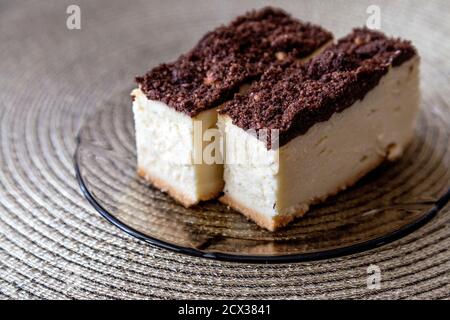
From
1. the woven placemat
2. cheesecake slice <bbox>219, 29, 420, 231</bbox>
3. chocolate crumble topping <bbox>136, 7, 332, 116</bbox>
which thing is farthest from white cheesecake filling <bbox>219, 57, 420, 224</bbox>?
the woven placemat

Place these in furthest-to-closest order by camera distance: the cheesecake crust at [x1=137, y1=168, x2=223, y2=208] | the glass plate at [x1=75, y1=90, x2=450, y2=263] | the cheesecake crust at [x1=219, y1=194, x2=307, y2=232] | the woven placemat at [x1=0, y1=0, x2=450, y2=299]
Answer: the cheesecake crust at [x1=137, y1=168, x2=223, y2=208] < the cheesecake crust at [x1=219, y1=194, x2=307, y2=232] < the glass plate at [x1=75, y1=90, x2=450, y2=263] < the woven placemat at [x1=0, y1=0, x2=450, y2=299]

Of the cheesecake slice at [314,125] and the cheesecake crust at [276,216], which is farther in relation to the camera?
the cheesecake crust at [276,216]

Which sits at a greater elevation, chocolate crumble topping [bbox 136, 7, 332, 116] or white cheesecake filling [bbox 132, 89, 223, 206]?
chocolate crumble topping [bbox 136, 7, 332, 116]

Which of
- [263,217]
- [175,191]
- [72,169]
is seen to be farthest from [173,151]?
[72,169]

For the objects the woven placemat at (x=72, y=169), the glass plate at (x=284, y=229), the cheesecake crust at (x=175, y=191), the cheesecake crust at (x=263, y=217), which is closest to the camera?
the woven placemat at (x=72, y=169)

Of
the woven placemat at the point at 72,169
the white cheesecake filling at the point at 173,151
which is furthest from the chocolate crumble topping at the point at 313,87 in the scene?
the woven placemat at the point at 72,169

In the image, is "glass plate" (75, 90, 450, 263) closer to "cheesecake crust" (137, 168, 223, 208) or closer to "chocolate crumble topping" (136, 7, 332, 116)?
"cheesecake crust" (137, 168, 223, 208)

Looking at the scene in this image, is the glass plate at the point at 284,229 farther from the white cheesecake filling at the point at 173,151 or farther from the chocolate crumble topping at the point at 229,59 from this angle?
the chocolate crumble topping at the point at 229,59
